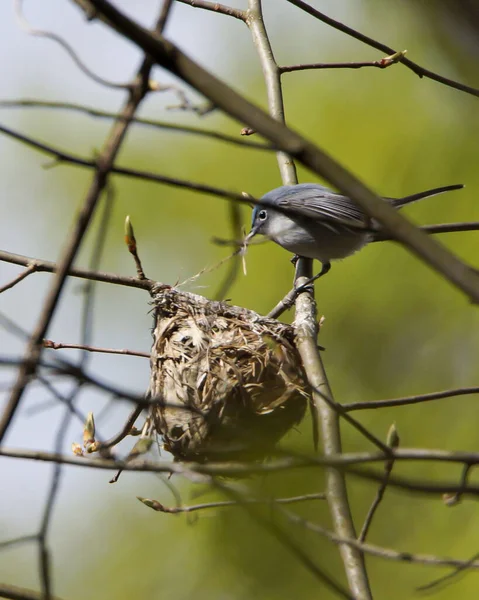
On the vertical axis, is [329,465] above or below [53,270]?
below

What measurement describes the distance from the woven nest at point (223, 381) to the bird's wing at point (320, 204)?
949mm

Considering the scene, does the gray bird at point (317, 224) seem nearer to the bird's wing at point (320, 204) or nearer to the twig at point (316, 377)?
the bird's wing at point (320, 204)

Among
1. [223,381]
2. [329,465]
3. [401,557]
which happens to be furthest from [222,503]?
[329,465]

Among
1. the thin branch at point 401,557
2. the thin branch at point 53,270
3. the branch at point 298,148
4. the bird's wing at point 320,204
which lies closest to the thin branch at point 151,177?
the branch at point 298,148

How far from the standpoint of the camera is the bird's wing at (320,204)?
13.0 feet

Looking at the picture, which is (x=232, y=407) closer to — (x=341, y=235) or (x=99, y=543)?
(x=341, y=235)

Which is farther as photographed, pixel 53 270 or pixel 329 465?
pixel 53 270

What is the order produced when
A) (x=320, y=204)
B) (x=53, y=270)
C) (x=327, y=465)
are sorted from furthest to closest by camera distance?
(x=320, y=204) < (x=53, y=270) < (x=327, y=465)

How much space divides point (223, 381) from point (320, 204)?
1559mm

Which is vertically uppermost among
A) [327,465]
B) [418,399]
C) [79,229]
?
[418,399]

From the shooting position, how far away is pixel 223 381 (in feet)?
9.78

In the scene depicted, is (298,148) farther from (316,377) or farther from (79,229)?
(316,377)

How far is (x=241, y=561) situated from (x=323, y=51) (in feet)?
15.4

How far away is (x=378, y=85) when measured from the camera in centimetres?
709
